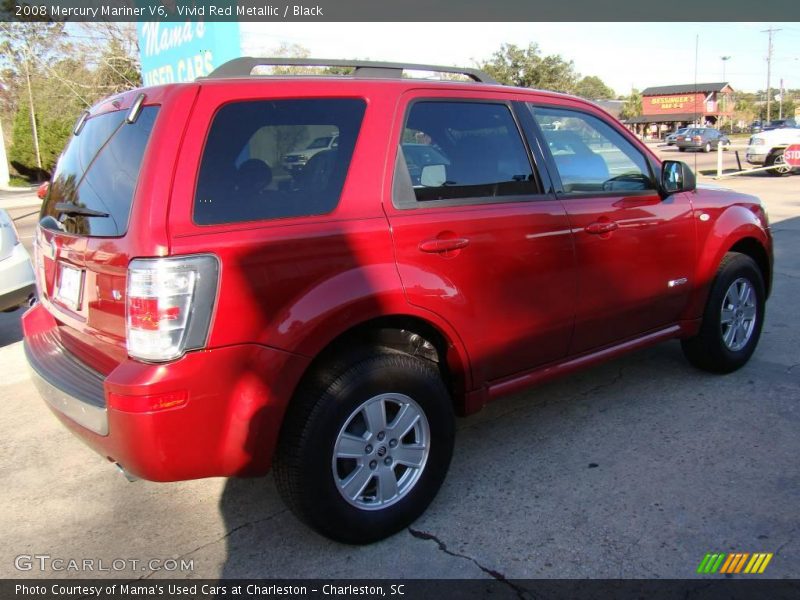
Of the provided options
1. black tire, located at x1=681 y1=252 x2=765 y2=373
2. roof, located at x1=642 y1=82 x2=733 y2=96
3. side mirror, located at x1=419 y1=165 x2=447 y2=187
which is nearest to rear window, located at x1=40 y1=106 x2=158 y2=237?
side mirror, located at x1=419 y1=165 x2=447 y2=187

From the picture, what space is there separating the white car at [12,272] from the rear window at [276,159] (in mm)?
3722

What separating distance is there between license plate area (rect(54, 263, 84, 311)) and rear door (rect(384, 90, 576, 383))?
1.32 meters

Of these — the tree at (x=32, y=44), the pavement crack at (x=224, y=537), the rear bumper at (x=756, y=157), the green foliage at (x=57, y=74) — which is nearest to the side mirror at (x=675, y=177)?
the pavement crack at (x=224, y=537)

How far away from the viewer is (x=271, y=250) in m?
2.41

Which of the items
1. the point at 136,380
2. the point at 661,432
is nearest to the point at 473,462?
the point at 661,432

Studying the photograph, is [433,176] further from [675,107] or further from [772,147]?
[675,107]

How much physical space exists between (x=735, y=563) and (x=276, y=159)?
2409mm

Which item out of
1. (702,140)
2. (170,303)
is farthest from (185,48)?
(702,140)

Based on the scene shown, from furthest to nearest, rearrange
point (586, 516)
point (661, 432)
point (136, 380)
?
point (661, 432), point (586, 516), point (136, 380)

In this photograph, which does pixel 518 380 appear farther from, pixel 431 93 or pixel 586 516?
pixel 431 93

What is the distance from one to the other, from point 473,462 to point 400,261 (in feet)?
4.33

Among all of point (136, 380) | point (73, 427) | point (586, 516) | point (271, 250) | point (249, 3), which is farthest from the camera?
point (249, 3)

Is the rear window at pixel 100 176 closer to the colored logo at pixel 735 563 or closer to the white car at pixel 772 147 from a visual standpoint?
the colored logo at pixel 735 563

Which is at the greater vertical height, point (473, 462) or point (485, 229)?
point (485, 229)
